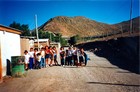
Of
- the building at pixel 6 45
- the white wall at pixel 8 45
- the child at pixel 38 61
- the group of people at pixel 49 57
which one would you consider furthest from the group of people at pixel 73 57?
the building at pixel 6 45

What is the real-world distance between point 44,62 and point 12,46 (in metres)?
2.93

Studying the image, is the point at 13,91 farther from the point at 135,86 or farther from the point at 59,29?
the point at 59,29

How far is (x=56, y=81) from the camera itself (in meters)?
11.1

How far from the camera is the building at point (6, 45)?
13.0 metres

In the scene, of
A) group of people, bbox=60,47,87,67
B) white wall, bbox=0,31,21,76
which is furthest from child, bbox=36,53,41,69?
group of people, bbox=60,47,87,67

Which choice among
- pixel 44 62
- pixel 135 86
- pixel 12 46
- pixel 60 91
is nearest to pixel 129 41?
pixel 44 62

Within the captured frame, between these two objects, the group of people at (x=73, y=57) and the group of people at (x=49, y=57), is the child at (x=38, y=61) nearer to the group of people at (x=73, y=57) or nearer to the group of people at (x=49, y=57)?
the group of people at (x=49, y=57)

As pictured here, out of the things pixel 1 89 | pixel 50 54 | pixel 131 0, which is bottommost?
pixel 1 89

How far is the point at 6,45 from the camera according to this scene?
13.8 m

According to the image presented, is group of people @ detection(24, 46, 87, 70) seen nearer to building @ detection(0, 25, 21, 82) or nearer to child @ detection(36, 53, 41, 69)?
child @ detection(36, 53, 41, 69)

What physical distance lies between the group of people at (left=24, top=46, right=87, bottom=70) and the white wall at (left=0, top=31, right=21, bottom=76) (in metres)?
0.98

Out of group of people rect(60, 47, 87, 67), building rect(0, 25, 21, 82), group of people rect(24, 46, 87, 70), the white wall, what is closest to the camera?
building rect(0, 25, 21, 82)

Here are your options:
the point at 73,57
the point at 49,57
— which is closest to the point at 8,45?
the point at 49,57

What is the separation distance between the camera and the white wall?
1312 cm
